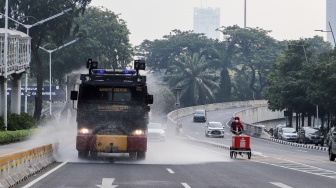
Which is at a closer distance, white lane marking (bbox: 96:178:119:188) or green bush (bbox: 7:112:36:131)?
white lane marking (bbox: 96:178:119:188)

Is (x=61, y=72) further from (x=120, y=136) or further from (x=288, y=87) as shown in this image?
(x=120, y=136)

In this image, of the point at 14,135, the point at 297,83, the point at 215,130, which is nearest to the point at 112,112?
the point at 14,135

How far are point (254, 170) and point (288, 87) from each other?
62.3 metres

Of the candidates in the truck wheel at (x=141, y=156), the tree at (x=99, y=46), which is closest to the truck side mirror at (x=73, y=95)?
the truck wheel at (x=141, y=156)

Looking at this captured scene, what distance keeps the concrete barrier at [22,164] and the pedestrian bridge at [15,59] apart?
3731cm

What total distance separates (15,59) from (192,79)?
256 feet

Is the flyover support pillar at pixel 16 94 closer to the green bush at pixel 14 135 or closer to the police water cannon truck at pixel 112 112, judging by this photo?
the green bush at pixel 14 135

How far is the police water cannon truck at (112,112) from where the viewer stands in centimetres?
2998

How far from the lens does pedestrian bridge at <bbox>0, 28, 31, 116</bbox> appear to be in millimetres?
68500

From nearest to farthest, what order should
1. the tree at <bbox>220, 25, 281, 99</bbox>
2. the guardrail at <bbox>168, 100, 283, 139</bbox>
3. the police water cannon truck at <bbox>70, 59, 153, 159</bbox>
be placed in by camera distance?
the police water cannon truck at <bbox>70, 59, 153, 159</bbox>, the guardrail at <bbox>168, 100, 283, 139</bbox>, the tree at <bbox>220, 25, 281, 99</bbox>

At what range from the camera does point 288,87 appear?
8912 centimetres

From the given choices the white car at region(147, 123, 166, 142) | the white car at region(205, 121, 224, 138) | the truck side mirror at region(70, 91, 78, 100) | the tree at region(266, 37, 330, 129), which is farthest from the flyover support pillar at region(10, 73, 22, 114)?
the truck side mirror at region(70, 91, 78, 100)

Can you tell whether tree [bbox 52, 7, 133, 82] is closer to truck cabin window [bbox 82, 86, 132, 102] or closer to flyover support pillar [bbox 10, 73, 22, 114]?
flyover support pillar [bbox 10, 73, 22, 114]

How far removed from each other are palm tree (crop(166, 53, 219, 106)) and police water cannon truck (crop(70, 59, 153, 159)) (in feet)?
383
